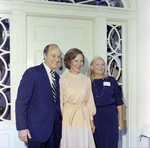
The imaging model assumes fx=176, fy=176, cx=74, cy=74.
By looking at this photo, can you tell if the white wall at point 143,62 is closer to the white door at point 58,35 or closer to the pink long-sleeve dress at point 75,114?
the white door at point 58,35

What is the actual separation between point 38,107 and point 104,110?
67cm

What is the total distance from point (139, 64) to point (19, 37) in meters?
1.45

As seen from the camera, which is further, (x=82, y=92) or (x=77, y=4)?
(x=77, y=4)

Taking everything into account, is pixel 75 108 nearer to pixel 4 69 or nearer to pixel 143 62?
pixel 4 69

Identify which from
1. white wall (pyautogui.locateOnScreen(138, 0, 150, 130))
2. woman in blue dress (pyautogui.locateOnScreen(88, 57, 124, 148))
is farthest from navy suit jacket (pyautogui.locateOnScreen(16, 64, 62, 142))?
white wall (pyautogui.locateOnScreen(138, 0, 150, 130))

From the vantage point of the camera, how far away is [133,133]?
2203 mm

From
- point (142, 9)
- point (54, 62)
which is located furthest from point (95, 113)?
point (142, 9)

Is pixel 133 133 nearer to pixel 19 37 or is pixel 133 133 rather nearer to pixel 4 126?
pixel 4 126

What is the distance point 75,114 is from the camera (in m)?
1.55

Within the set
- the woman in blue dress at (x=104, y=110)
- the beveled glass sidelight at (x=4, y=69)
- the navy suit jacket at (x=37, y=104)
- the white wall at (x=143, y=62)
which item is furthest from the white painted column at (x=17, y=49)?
the white wall at (x=143, y=62)

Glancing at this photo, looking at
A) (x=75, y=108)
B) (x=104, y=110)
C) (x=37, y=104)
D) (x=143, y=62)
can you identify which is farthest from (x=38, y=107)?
(x=143, y=62)

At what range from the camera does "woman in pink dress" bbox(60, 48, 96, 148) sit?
1528 mm

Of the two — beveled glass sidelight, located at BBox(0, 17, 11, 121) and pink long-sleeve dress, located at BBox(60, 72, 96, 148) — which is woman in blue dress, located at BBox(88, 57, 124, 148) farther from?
beveled glass sidelight, located at BBox(0, 17, 11, 121)

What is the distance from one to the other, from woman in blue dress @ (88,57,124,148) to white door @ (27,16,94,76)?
39cm
